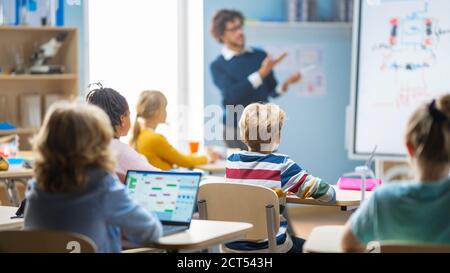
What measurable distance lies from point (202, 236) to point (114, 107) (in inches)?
40.1

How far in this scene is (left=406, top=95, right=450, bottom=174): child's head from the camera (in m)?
2.23

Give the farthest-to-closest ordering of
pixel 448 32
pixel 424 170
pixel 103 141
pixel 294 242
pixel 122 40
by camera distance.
→ pixel 122 40 → pixel 448 32 → pixel 294 242 → pixel 103 141 → pixel 424 170

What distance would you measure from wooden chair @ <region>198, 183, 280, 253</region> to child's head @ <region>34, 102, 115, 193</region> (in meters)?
0.96

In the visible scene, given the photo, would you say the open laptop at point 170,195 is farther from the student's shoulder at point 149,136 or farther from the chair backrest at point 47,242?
the student's shoulder at point 149,136

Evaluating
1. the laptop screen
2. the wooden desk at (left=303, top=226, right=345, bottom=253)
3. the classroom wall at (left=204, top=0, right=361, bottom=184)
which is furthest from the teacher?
the wooden desk at (left=303, top=226, right=345, bottom=253)

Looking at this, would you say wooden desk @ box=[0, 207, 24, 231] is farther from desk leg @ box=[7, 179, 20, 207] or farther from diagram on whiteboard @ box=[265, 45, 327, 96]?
diagram on whiteboard @ box=[265, 45, 327, 96]

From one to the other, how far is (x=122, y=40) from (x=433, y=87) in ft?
8.27

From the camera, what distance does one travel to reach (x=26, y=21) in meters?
6.03

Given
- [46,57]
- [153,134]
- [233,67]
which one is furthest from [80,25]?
[153,134]

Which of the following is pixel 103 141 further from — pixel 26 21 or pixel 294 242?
pixel 26 21

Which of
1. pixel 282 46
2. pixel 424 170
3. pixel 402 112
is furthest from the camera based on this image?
pixel 282 46

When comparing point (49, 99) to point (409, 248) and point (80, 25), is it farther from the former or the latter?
point (409, 248)
